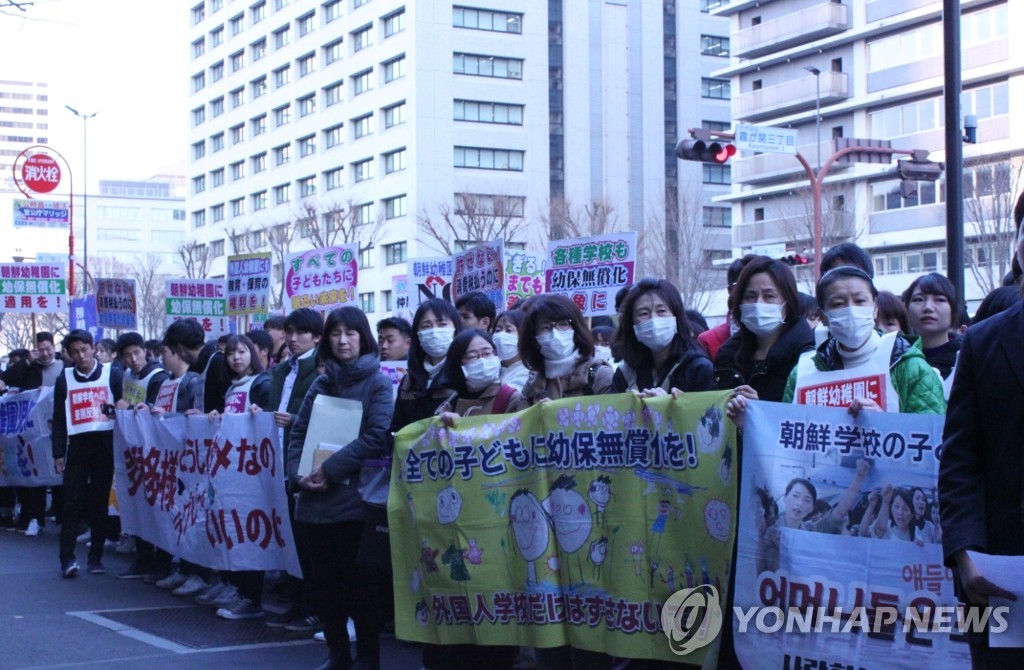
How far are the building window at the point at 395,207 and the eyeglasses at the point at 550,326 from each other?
5708 centimetres

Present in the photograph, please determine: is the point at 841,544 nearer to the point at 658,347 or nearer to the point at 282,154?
the point at 658,347

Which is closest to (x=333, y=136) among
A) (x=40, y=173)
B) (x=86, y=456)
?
(x=40, y=173)

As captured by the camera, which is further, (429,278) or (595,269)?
(429,278)

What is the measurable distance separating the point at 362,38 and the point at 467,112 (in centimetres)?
837

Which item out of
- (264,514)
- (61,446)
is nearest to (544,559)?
(264,514)

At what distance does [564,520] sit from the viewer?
5785 millimetres

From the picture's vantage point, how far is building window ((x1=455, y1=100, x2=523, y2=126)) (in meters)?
63.8

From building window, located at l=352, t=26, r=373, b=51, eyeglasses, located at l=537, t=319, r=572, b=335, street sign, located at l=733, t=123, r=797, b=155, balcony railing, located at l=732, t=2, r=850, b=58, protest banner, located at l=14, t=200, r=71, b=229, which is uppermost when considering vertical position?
building window, located at l=352, t=26, r=373, b=51

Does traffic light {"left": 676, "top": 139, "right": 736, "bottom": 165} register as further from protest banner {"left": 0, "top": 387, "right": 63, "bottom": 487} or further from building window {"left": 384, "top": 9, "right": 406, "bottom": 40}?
building window {"left": 384, "top": 9, "right": 406, "bottom": 40}

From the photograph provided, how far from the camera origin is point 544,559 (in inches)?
230

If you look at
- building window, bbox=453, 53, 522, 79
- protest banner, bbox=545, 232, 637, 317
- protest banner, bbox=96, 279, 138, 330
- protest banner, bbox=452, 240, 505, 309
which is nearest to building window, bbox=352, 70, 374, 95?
building window, bbox=453, 53, 522, 79

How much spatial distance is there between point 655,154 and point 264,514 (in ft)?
205

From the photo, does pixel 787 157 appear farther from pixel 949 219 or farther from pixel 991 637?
pixel 991 637

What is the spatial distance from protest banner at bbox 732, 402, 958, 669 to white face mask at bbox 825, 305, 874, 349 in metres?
0.35
